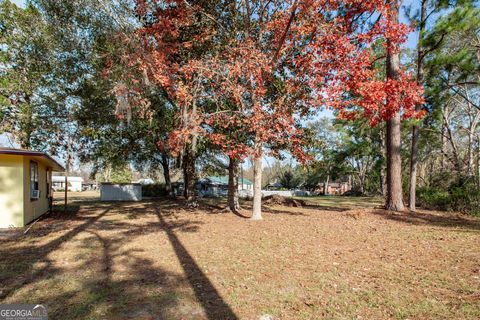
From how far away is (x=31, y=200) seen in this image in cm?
1151

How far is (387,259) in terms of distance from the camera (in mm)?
5984

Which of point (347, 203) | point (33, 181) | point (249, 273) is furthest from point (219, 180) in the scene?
point (249, 273)

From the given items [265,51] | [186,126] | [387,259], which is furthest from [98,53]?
[387,259]

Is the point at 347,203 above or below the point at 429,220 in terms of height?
below

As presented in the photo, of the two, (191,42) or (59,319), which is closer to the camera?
(59,319)

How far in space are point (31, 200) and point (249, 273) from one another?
33.2 feet

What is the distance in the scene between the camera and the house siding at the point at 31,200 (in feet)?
35.2

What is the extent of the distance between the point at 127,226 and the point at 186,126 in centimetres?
411

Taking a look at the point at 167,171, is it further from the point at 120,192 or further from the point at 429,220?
the point at 429,220

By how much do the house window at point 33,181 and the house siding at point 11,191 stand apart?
1142mm

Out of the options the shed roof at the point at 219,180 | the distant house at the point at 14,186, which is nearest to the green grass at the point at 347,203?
the distant house at the point at 14,186

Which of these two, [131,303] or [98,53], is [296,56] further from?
[131,303]

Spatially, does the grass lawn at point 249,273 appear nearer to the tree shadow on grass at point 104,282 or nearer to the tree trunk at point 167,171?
the tree shadow on grass at point 104,282

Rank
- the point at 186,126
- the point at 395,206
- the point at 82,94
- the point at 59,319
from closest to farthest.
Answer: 1. the point at 59,319
2. the point at 186,126
3. the point at 395,206
4. the point at 82,94
